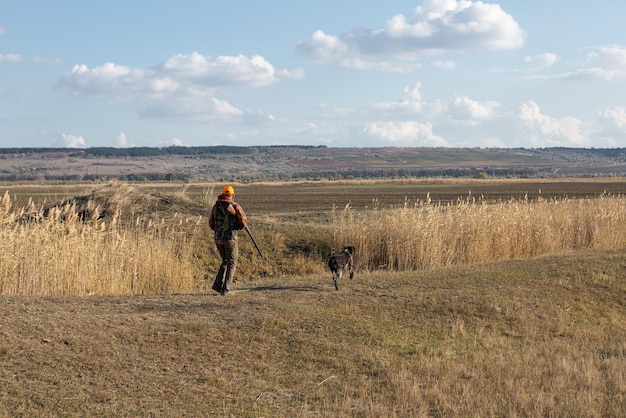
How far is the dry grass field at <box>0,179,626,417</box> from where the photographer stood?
8.57 metres

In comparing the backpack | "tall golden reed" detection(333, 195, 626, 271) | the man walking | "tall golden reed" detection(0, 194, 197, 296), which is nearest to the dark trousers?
the man walking

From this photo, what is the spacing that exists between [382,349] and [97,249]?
7.01 metres

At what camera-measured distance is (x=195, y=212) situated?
2461 cm

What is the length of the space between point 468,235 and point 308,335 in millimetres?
10357

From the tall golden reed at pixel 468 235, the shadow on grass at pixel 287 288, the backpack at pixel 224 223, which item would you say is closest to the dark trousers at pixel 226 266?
the backpack at pixel 224 223

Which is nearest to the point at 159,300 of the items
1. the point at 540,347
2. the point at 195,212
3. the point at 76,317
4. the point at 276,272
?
the point at 76,317

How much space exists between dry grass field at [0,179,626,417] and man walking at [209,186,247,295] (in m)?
0.46

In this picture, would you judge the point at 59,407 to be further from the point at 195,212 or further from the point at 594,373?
the point at 195,212

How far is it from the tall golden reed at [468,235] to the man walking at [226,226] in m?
7.01

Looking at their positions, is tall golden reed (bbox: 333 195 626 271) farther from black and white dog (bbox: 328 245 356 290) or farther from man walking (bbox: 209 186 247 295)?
man walking (bbox: 209 186 247 295)

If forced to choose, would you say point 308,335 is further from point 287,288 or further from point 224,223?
point 287,288

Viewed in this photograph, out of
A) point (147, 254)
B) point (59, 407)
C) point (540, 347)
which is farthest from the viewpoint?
point (147, 254)

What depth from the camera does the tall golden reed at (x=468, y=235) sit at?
19500 millimetres

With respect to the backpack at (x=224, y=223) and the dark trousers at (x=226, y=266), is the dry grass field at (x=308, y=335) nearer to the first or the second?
the dark trousers at (x=226, y=266)
